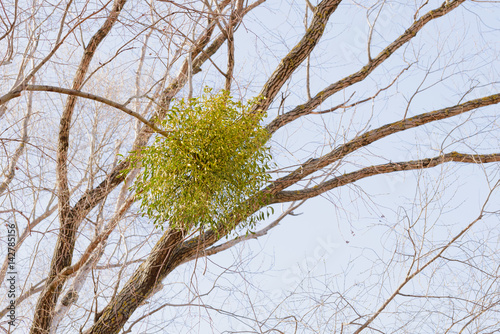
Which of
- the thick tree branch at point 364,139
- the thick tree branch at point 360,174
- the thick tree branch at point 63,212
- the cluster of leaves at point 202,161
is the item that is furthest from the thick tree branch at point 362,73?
the thick tree branch at point 63,212

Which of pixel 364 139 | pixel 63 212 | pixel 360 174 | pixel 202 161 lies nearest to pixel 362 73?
pixel 364 139

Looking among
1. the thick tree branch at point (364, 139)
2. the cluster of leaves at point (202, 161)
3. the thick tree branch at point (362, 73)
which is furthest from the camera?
the thick tree branch at point (362, 73)

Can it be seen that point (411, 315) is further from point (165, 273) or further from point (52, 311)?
point (52, 311)

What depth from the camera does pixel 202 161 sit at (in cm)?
225

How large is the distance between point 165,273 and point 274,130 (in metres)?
1.05

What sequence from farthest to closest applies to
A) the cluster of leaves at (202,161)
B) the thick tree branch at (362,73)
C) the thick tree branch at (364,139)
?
the thick tree branch at (362,73)
the thick tree branch at (364,139)
the cluster of leaves at (202,161)

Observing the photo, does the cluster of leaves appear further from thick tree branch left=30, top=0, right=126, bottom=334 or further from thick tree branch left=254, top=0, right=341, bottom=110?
thick tree branch left=30, top=0, right=126, bottom=334

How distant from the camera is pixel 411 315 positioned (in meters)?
3.20

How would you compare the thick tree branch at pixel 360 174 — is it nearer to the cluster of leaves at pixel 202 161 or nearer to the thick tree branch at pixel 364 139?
the thick tree branch at pixel 364 139

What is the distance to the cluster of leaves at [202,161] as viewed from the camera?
2.24 metres

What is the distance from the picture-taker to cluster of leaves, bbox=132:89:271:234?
2.24 metres

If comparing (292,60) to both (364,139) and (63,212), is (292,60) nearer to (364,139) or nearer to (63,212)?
(364,139)

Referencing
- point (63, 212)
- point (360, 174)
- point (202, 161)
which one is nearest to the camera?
point (202, 161)

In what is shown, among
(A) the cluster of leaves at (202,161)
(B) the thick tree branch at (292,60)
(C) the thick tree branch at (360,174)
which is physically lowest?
(A) the cluster of leaves at (202,161)
